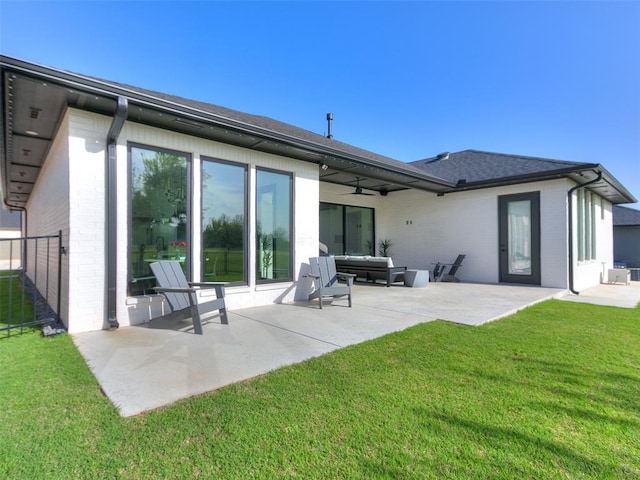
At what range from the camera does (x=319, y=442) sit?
6.47 feet

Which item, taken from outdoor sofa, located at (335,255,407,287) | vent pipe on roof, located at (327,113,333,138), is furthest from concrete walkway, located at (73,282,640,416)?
vent pipe on roof, located at (327,113,333,138)

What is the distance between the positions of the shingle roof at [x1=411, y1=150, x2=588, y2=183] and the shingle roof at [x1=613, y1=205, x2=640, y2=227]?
14.0 meters

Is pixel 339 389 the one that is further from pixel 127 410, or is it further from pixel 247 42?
pixel 247 42

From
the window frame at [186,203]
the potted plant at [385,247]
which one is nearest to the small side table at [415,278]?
the potted plant at [385,247]

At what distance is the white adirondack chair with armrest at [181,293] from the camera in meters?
4.23

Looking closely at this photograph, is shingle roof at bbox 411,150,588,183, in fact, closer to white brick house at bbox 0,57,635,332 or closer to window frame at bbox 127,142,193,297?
white brick house at bbox 0,57,635,332

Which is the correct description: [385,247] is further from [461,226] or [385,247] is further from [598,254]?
[598,254]

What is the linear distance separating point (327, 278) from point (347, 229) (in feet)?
18.3

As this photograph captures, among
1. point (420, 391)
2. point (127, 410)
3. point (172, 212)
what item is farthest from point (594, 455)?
point (172, 212)

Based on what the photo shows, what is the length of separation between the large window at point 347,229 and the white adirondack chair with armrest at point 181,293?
7.00 metres

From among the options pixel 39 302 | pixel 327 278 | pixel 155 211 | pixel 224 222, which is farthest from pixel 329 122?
pixel 39 302

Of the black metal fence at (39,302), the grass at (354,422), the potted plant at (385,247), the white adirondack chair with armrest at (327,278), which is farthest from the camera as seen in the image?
the potted plant at (385,247)

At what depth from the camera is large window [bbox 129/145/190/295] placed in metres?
4.72

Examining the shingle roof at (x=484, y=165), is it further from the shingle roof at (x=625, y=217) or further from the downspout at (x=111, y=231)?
the shingle roof at (x=625, y=217)
